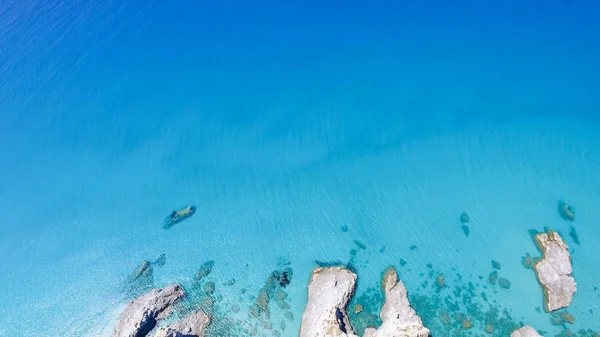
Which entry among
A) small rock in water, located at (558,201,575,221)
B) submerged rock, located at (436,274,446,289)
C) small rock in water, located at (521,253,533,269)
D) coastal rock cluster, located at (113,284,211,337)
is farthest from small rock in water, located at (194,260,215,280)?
small rock in water, located at (558,201,575,221)

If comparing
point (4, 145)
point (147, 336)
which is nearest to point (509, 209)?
point (147, 336)

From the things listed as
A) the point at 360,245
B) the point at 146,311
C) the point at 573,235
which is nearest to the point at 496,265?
the point at 573,235

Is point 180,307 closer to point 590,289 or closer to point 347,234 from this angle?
point 347,234

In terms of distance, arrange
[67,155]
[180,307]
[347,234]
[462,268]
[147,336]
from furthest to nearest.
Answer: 1. [67,155]
2. [347,234]
3. [462,268]
4. [180,307]
5. [147,336]

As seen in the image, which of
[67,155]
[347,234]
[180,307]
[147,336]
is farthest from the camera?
[67,155]

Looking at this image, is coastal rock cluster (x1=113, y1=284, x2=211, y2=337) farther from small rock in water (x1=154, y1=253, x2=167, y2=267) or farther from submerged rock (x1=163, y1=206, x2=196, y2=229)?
submerged rock (x1=163, y1=206, x2=196, y2=229)
